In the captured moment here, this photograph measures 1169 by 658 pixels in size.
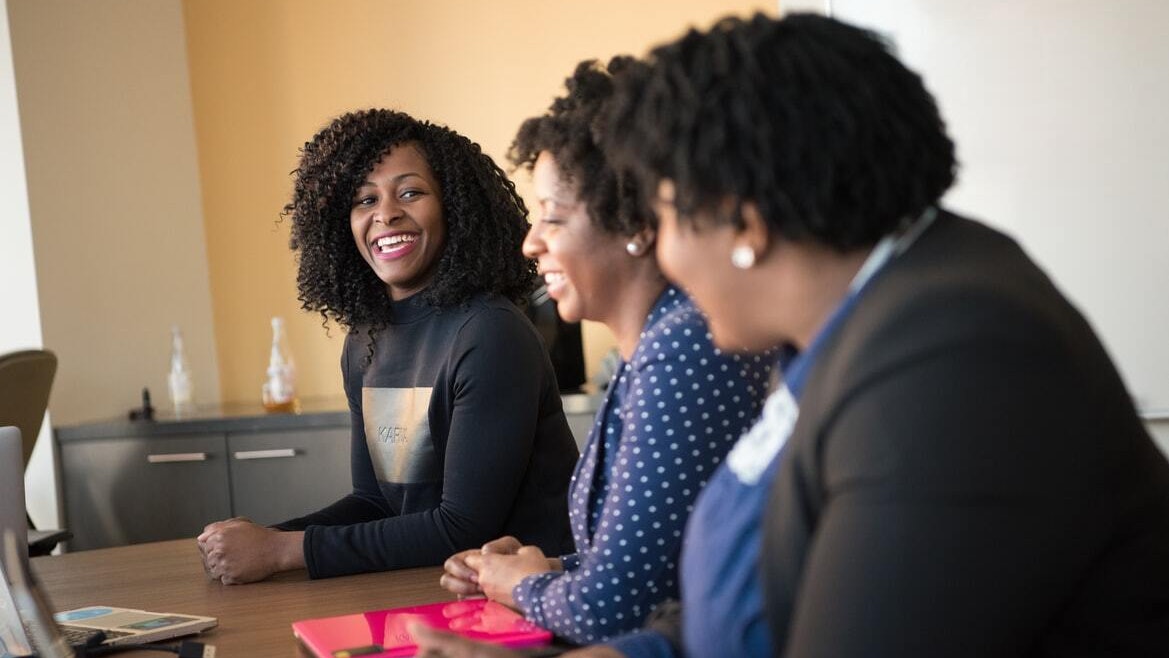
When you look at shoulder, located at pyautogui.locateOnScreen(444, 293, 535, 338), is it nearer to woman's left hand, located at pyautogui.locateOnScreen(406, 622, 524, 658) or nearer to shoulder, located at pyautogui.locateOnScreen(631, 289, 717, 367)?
shoulder, located at pyautogui.locateOnScreen(631, 289, 717, 367)

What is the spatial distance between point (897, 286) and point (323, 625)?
2.90 feet

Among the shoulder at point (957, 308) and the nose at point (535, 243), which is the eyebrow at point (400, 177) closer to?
the nose at point (535, 243)

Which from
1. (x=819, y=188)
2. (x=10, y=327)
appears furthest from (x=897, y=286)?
(x=10, y=327)

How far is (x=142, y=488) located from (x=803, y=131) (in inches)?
140

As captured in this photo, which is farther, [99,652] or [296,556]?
[296,556]

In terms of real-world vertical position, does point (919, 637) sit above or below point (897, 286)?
below

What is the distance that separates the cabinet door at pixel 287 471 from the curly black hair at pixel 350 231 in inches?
57.3

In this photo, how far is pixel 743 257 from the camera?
993mm

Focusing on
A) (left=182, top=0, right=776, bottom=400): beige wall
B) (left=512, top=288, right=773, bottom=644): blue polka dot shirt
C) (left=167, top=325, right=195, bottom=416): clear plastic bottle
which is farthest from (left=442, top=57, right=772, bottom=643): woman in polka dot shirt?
(left=167, top=325, right=195, bottom=416): clear plastic bottle

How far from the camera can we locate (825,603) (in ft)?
2.78

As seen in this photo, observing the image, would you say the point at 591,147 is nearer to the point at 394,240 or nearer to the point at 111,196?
the point at 394,240

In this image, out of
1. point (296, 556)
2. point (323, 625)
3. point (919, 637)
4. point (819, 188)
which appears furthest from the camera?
point (296, 556)

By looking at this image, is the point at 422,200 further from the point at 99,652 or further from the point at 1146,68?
the point at 1146,68

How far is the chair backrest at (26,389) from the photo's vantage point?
11.4 feet
